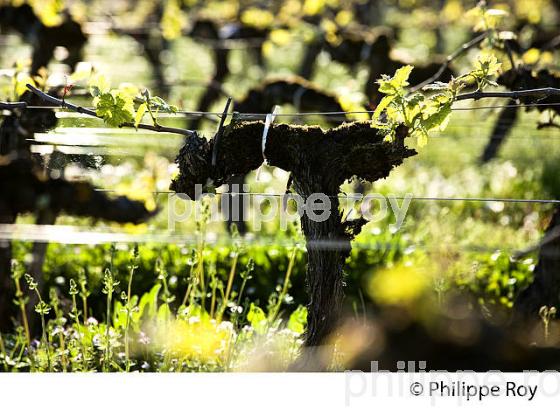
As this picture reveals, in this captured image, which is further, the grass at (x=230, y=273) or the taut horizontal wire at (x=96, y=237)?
the taut horizontal wire at (x=96, y=237)

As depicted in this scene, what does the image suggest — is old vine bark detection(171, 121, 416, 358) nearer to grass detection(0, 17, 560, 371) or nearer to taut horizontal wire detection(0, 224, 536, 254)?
grass detection(0, 17, 560, 371)

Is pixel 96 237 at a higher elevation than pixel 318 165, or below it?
below

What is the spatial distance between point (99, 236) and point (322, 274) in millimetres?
1178

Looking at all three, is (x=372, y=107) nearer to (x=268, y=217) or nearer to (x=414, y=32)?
(x=268, y=217)

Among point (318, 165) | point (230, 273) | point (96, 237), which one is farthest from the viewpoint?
point (230, 273)

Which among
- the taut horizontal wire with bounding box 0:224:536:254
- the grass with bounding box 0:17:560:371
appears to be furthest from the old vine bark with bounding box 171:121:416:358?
the taut horizontal wire with bounding box 0:224:536:254

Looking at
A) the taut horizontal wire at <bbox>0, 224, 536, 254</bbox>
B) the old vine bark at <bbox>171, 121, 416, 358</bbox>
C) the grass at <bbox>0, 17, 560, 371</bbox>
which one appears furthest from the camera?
the taut horizontal wire at <bbox>0, 224, 536, 254</bbox>

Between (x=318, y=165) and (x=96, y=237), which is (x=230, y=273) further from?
(x=318, y=165)

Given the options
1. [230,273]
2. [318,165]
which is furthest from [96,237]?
[318,165]

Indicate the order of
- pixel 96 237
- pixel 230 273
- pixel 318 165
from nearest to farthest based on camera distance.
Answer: pixel 318 165 → pixel 96 237 → pixel 230 273

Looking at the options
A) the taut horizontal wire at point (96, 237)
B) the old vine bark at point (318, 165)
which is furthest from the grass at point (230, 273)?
the old vine bark at point (318, 165)

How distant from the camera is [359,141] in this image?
224 cm

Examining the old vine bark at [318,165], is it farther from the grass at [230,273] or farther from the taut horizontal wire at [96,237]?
the taut horizontal wire at [96,237]
